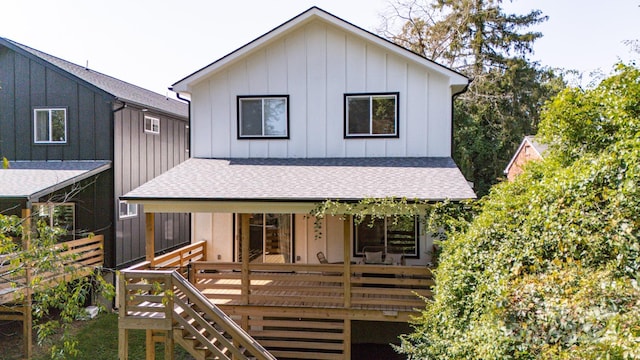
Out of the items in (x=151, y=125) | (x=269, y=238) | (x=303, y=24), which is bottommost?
(x=269, y=238)

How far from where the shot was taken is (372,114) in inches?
396

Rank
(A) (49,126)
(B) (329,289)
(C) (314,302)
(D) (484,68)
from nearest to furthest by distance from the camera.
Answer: (B) (329,289) → (C) (314,302) → (A) (49,126) → (D) (484,68)

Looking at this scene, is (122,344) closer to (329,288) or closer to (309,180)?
(329,288)

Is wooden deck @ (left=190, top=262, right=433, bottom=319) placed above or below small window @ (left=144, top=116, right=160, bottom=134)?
below

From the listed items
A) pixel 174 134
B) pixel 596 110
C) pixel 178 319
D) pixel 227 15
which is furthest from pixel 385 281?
pixel 174 134

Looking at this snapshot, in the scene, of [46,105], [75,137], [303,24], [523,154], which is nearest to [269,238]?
[303,24]

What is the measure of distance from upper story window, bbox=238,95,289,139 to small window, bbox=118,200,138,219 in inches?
A: 186

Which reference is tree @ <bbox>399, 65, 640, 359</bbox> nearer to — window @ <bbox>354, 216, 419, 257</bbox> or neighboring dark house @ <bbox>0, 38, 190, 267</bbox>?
window @ <bbox>354, 216, 419, 257</bbox>

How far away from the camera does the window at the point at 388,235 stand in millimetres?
9852

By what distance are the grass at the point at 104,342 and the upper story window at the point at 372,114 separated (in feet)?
22.6

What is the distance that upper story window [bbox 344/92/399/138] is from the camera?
10016 millimetres

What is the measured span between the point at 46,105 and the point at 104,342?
25.4 feet

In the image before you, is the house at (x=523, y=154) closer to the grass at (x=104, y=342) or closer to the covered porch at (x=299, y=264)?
the covered porch at (x=299, y=264)

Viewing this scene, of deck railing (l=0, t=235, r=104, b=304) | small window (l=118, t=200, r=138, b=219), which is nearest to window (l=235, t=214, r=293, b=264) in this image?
deck railing (l=0, t=235, r=104, b=304)
